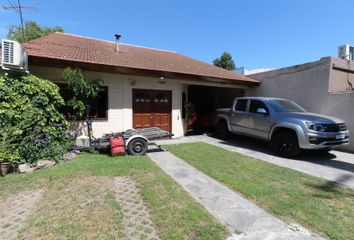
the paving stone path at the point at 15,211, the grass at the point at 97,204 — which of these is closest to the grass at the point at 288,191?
the grass at the point at 97,204

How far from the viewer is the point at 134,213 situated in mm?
3605

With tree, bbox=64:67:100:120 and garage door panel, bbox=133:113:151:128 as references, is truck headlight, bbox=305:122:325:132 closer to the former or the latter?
garage door panel, bbox=133:113:151:128

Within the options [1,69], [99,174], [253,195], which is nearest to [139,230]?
[253,195]

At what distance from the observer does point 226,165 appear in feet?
21.1

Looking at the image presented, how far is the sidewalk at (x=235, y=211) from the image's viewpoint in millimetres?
3135

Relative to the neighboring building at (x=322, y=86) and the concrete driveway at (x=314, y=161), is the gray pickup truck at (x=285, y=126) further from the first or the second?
the neighboring building at (x=322, y=86)

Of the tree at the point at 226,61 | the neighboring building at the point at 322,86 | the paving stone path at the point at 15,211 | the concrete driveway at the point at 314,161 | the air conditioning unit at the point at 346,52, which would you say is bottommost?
the paving stone path at the point at 15,211

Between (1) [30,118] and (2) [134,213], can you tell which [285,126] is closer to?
(2) [134,213]

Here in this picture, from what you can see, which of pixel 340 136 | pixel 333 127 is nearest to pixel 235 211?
pixel 333 127

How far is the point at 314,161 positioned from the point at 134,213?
19.9ft

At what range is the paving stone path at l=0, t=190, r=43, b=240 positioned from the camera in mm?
3133

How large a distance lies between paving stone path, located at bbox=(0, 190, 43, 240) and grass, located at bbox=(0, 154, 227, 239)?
0.13 meters

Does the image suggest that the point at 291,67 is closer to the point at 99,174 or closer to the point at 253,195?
the point at 253,195

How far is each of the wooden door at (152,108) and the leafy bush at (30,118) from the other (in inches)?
134
